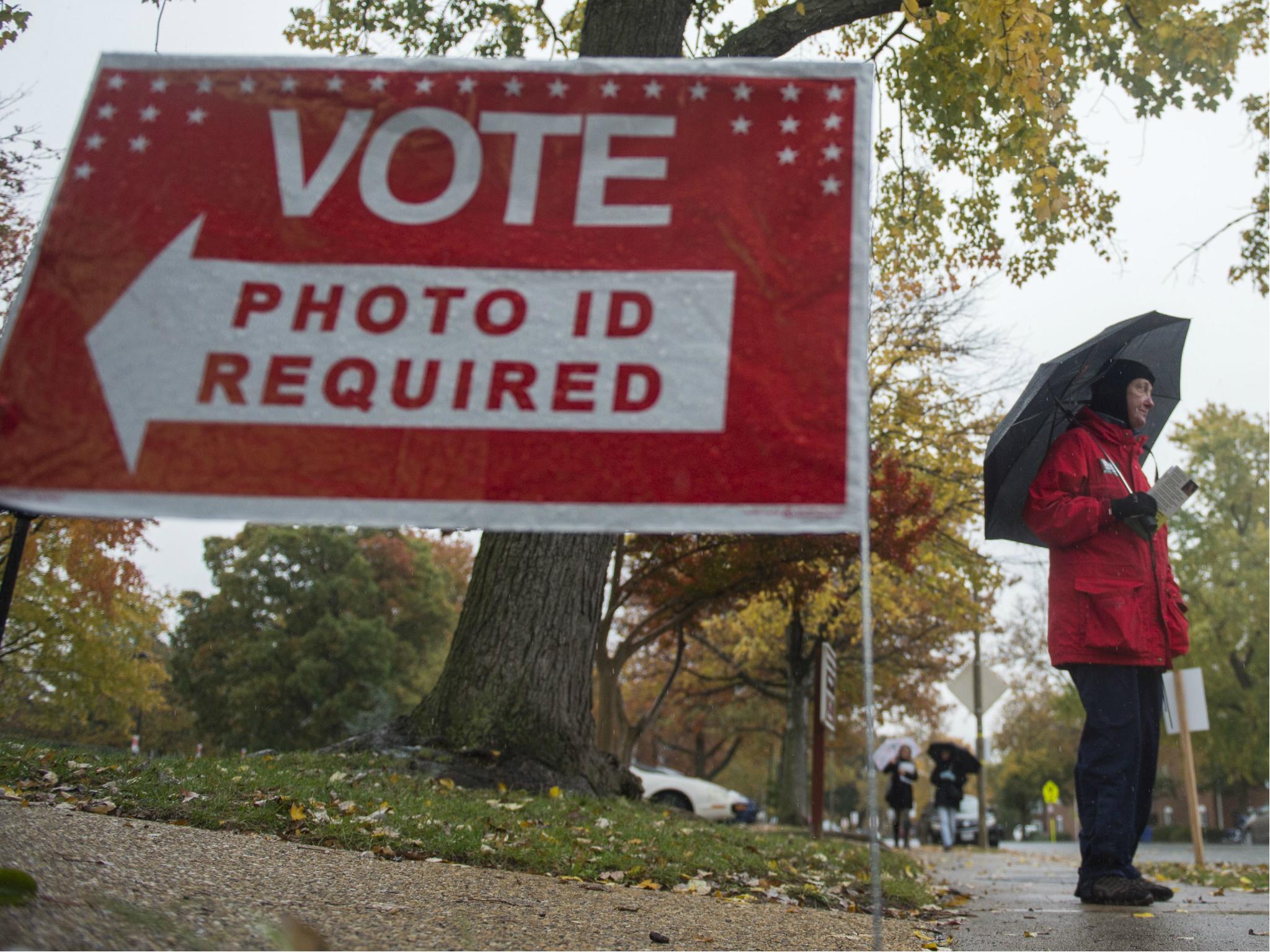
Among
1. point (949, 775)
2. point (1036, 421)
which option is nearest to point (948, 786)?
point (949, 775)

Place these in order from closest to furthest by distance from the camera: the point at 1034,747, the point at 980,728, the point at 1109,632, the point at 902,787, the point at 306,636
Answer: the point at 1109,632, the point at 902,787, the point at 980,728, the point at 306,636, the point at 1034,747

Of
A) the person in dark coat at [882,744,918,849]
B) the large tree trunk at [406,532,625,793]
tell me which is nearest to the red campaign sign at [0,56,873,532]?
the large tree trunk at [406,532,625,793]

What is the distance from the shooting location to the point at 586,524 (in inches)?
99.6

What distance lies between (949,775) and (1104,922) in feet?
43.1

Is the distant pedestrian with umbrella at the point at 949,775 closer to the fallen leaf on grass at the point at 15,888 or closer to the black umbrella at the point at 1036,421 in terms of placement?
the black umbrella at the point at 1036,421

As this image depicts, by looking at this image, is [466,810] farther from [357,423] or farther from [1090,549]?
[1090,549]

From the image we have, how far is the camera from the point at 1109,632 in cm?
456

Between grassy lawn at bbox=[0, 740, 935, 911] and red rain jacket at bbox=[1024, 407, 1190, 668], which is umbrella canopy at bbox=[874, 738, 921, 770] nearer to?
grassy lawn at bbox=[0, 740, 935, 911]

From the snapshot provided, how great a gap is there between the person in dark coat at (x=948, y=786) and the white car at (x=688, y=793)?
130 inches

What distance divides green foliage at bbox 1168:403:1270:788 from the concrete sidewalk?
2496cm

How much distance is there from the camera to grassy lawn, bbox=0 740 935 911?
395 centimetres

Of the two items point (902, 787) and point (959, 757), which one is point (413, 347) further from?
point (902, 787)

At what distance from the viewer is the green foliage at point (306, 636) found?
3256cm

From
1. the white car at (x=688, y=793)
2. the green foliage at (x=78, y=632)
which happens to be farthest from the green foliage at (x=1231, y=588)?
the green foliage at (x=78, y=632)
